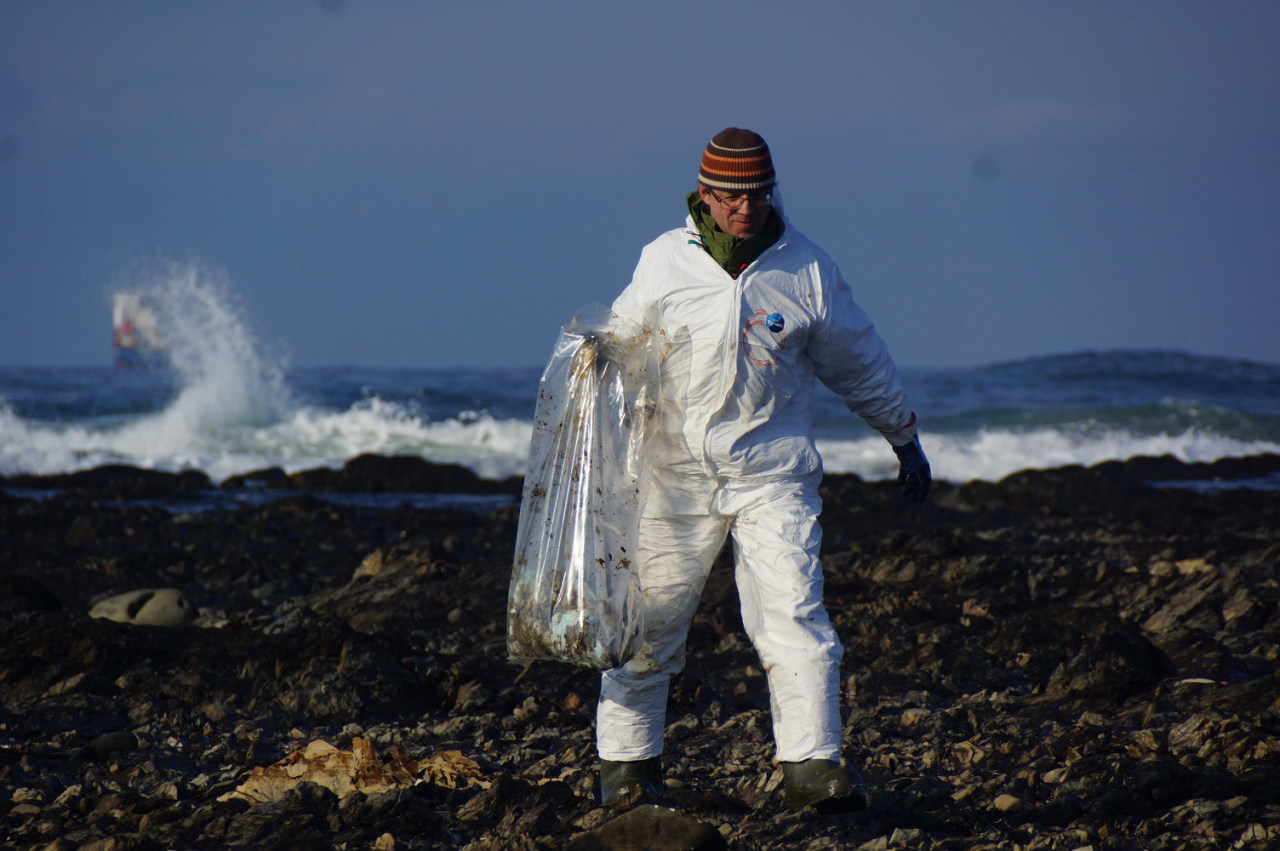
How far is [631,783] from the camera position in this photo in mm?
3590

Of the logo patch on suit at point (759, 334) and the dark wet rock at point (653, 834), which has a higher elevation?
the logo patch on suit at point (759, 334)

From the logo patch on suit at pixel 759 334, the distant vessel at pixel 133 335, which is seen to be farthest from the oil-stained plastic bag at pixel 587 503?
the distant vessel at pixel 133 335

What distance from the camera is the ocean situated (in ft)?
62.1

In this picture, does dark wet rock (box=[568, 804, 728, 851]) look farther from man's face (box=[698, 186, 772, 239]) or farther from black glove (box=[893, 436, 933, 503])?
man's face (box=[698, 186, 772, 239])

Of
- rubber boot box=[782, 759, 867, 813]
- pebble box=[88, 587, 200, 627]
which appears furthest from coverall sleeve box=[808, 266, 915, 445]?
pebble box=[88, 587, 200, 627]

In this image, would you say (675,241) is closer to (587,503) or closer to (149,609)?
(587,503)

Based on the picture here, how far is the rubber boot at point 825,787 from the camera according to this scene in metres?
3.27

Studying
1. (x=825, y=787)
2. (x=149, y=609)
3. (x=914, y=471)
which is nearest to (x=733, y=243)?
(x=914, y=471)

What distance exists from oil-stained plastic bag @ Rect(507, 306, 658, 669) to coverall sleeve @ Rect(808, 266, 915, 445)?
0.49 metres

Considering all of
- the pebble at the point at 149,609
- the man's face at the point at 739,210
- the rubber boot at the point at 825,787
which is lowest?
the pebble at the point at 149,609

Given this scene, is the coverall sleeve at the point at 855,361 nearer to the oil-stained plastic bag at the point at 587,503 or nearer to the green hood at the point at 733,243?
the green hood at the point at 733,243

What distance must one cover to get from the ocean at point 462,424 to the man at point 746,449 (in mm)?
14113

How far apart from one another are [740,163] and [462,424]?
68.1ft

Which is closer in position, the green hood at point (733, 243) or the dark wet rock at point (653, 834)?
the dark wet rock at point (653, 834)
